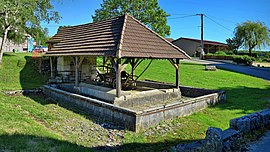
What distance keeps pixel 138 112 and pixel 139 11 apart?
998 inches

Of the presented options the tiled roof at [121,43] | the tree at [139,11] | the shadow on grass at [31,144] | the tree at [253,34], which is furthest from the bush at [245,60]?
the shadow on grass at [31,144]

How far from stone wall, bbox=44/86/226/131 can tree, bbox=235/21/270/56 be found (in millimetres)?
39367

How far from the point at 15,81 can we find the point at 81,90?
6326 mm

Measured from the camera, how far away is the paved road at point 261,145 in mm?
4484

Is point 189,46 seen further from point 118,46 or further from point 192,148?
point 192,148

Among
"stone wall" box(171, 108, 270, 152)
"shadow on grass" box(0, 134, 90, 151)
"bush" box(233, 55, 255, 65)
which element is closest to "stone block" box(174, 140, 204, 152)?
"stone wall" box(171, 108, 270, 152)

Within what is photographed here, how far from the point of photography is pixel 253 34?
44406 mm

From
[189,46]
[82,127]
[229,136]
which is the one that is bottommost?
[82,127]

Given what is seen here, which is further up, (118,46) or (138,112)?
(118,46)

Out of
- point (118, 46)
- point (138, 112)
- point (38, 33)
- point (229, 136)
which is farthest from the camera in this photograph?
point (38, 33)

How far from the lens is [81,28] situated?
1504 centimetres

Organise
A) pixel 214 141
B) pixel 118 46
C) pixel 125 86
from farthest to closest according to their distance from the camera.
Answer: pixel 125 86
pixel 118 46
pixel 214 141

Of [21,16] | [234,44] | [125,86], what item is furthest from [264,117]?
[234,44]

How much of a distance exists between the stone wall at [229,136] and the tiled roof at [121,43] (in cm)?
482
